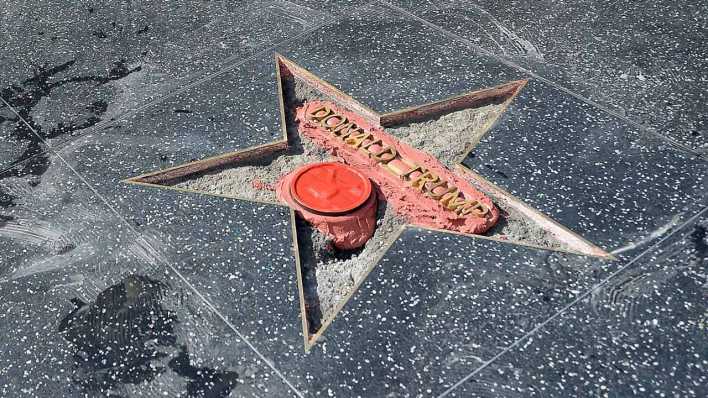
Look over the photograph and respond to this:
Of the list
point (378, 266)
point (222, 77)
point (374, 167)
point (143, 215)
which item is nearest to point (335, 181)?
point (374, 167)

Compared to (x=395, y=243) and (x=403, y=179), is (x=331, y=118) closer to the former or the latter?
(x=403, y=179)

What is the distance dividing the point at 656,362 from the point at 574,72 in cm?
144

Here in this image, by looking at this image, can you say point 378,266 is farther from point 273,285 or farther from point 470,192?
point 470,192

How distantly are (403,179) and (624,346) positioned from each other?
0.95 metres

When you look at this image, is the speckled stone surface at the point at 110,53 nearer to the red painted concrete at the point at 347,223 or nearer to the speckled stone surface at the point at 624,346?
the red painted concrete at the point at 347,223

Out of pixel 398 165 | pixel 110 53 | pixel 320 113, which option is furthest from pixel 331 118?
pixel 110 53

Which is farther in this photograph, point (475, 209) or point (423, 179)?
point (423, 179)

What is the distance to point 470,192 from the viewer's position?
7.73 ft

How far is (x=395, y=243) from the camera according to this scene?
2145 millimetres

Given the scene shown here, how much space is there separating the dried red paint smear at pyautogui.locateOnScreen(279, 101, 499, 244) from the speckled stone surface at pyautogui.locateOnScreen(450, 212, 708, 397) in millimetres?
475

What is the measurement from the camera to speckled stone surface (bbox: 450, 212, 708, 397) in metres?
1.75

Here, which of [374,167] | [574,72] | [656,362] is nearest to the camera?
[656,362]

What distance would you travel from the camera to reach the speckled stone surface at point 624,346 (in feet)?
5.74

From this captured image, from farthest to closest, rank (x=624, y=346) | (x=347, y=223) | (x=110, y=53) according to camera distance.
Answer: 1. (x=110, y=53)
2. (x=347, y=223)
3. (x=624, y=346)
